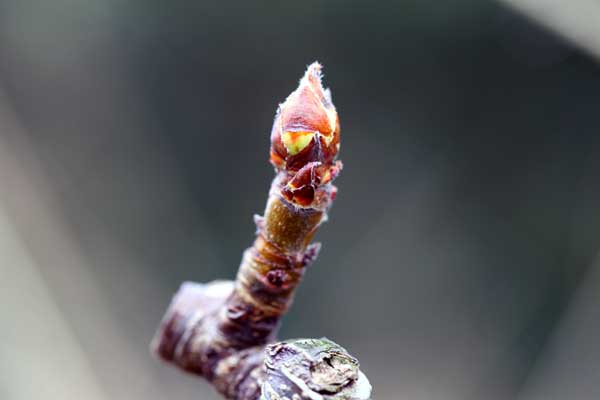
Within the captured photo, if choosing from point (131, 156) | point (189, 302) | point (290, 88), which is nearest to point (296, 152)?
point (189, 302)

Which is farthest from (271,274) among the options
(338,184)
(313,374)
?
(338,184)

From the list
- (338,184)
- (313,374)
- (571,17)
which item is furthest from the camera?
(338,184)

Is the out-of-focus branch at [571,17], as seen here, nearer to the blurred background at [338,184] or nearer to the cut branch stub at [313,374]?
the blurred background at [338,184]

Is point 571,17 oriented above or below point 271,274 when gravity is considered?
above

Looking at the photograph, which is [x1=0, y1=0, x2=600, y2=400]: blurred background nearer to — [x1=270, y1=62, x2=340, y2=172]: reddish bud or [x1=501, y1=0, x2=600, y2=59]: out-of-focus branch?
[x1=501, y1=0, x2=600, y2=59]: out-of-focus branch

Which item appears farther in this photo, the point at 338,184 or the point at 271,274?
the point at 338,184

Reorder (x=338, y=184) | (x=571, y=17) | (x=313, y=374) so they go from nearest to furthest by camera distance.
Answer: (x=313, y=374) → (x=571, y=17) → (x=338, y=184)

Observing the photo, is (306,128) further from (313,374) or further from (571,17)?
(571,17)
